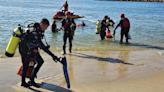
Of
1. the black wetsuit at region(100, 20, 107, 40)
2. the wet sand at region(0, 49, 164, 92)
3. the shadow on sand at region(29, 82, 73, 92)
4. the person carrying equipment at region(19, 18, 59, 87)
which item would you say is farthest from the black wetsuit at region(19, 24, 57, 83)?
the black wetsuit at region(100, 20, 107, 40)

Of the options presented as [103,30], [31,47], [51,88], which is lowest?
[103,30]

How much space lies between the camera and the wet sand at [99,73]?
8.69 meters

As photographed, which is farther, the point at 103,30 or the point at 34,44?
the point at 103,30

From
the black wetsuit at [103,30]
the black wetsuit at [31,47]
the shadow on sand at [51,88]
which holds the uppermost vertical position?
the black wetsuit at [31,47]

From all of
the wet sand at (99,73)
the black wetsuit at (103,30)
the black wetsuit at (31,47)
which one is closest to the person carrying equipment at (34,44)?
the black wetsuit at (31,47)

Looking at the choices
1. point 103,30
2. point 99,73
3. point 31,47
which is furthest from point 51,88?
point 103,30

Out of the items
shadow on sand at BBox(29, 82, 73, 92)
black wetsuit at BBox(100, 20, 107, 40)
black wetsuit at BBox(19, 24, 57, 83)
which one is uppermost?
black wetsuit at BBox(19, 24, 57, 83)

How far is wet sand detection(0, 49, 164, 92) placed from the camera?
869 cm

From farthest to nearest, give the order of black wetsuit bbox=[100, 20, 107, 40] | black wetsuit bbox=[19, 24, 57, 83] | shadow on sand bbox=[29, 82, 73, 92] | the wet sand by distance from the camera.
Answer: black wetsuit bbox=[100, 20, 107, 40]
the wet sand
shadow on sand bbox=[29, 82, 73, 92]
black wetsuit bbox=[19, 24, 57, 83]

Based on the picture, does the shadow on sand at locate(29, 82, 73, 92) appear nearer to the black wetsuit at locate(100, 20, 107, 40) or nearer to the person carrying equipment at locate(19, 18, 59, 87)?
the person carrying equipment at locate(19, 18, 59, 87)

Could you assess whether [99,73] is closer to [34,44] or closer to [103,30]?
[34,44]

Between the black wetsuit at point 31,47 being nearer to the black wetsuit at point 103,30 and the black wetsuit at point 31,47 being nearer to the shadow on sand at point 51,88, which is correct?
the shadow on sand at point 51,88

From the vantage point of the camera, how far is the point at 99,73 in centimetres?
1026

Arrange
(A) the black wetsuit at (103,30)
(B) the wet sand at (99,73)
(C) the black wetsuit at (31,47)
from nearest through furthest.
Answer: (C) the black wetsuit at (31,47) < (B) the wet sand at (99,73) < (A) the black wetsuit at (103,30)
